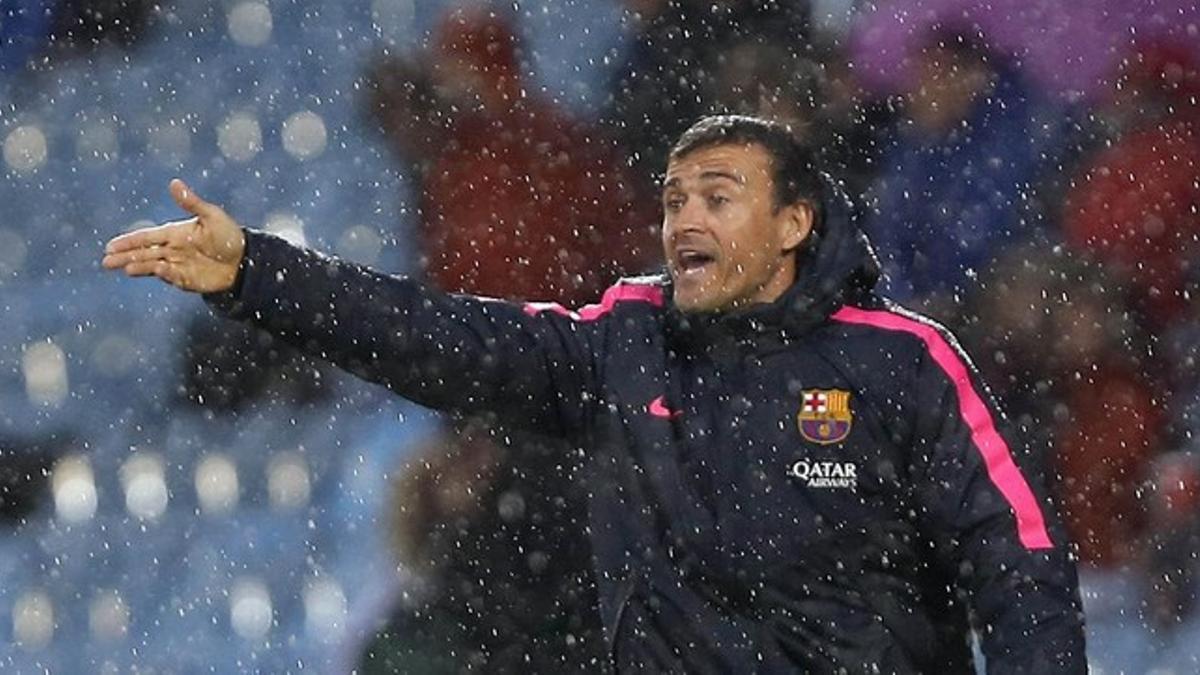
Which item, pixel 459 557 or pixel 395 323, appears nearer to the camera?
pixel 395 323

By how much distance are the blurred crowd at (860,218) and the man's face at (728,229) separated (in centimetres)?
96

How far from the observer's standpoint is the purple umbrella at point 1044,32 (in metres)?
4.64

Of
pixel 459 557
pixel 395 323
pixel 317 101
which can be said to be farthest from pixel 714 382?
pixel 317 101

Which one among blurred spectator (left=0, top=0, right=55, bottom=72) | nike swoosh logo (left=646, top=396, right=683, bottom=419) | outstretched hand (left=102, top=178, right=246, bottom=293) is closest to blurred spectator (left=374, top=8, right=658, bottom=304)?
blurred spectator (left=0, top=0, right=55, bottom=72)

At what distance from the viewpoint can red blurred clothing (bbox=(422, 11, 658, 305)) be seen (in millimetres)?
4566

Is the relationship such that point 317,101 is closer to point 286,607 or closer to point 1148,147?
point 286,607

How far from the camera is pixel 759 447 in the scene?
3414mm

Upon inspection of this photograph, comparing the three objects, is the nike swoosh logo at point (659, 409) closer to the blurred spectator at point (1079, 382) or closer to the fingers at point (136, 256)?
the fingers at point (136, 256)

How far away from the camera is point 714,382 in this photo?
3.45 metres

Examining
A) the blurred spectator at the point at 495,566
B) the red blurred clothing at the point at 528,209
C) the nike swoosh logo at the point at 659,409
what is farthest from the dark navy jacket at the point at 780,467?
the red blurred clothing at the point at 528,209

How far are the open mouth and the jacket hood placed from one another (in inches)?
2.6

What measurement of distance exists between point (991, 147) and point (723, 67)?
22.3 inches

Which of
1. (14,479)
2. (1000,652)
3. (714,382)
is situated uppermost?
(14,479)

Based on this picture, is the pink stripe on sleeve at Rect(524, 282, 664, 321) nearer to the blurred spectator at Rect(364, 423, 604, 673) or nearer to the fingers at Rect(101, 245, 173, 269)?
the fingers at Rect(101, 245, 173, 269)
